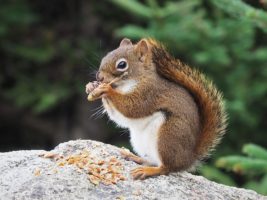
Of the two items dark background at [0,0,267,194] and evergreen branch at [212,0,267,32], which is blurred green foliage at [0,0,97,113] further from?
evergreen branch at [212,0,267,32]

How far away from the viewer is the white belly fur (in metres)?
3.91

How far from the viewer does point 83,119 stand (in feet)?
28.2

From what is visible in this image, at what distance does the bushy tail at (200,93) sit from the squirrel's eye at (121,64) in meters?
0.16

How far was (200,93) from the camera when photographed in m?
4.09

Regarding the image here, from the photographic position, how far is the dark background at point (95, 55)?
6332mm

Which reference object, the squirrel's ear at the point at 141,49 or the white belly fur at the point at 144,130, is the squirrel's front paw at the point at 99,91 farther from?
the squirrel's ear at the point at 141,49

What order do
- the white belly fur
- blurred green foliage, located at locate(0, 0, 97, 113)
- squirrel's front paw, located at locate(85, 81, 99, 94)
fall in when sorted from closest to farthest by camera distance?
1. the white belly fur
2. squirrel's front paw, located at locate(85, 81, 99, 94)
3. blurred green foliage, located at locate(0, 0, 97, 113)

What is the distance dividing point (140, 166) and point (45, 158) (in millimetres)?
470

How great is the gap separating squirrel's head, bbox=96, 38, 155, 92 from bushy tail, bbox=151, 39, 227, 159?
7 centimetres

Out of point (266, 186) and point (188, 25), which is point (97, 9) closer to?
point (188, 25)

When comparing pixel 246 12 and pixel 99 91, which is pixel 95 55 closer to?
pixel 246 12

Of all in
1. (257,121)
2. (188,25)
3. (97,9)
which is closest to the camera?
(188,25)

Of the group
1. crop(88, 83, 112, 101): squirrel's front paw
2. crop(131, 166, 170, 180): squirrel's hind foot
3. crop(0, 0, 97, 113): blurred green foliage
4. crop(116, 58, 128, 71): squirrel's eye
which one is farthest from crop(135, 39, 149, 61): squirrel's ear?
crop(0, 0, 97, 113): blurred green foliage

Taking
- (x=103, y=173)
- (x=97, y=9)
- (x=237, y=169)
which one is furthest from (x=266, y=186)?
(x=97, y=9)
